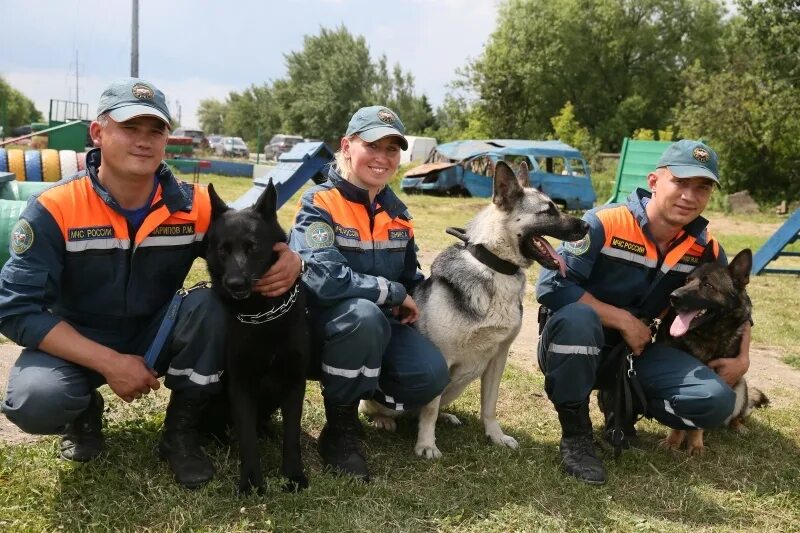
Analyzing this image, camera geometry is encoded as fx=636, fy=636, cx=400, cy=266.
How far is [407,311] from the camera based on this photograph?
2904mm

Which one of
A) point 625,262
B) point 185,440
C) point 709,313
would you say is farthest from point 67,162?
point 709,313

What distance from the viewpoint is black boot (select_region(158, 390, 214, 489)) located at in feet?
7.75

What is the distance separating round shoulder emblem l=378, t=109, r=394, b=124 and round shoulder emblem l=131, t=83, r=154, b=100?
0.95 metres

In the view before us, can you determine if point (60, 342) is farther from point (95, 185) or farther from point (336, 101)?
point (336, 101)

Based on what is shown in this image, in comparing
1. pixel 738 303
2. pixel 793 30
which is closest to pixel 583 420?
pixel 738 303

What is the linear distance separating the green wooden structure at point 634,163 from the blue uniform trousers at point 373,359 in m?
12.0

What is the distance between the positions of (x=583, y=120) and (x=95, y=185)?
131 ft

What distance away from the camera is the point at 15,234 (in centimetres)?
223

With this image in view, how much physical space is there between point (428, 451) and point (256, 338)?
1.00m

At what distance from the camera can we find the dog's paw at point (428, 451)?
2812mm

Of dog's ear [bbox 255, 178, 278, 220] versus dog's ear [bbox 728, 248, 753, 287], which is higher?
dog's ear [bbox 255, 178, 278, 220]

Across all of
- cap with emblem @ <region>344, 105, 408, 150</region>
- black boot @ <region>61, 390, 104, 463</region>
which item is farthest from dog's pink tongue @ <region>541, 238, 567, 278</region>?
black boot @ <region>61, 390, 104, 463</region>

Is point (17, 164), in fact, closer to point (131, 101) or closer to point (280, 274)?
point (131, 101)

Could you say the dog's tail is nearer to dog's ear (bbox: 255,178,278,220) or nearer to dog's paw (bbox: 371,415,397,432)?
dog's paw (bbox: 371,415,397,432)
